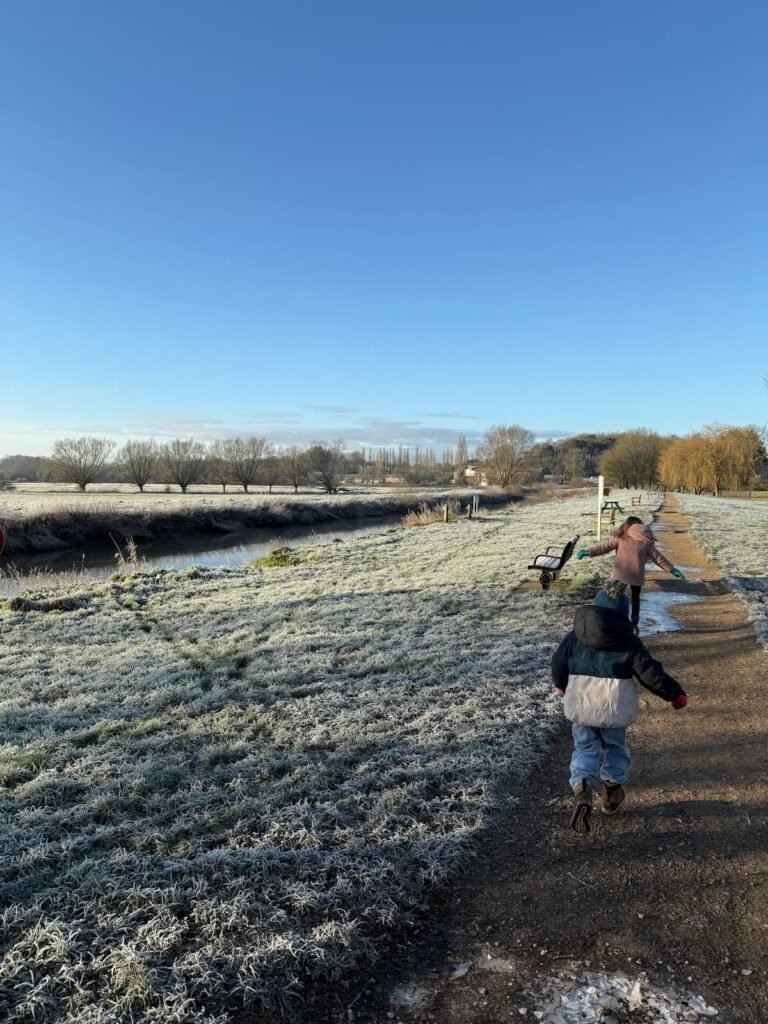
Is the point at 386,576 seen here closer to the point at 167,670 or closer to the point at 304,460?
the point at 167,670

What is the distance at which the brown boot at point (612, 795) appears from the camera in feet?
12.7

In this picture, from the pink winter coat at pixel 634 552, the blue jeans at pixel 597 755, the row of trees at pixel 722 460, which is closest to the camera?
the blue jeans at pixel 597 755

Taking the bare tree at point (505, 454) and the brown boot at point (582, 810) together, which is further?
the bare tree at point (505, 454)

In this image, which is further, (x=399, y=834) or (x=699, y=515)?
(x=699, y=515)

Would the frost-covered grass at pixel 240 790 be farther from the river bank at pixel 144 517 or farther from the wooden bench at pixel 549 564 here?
the river bank at pixel 144 517

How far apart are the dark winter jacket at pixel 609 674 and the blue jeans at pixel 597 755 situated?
16cm

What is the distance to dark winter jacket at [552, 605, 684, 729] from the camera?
3.66 m

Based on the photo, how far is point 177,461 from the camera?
69.9 meters

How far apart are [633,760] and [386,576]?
9.56m

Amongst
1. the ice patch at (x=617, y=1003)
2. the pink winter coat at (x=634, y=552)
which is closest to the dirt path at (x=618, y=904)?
the ice patch at (x=617, y=1003)

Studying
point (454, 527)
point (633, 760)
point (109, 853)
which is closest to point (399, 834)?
point (109, 853)

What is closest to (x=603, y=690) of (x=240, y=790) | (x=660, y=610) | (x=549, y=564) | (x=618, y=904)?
(x=618, y=904)

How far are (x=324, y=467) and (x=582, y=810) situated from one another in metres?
70.8

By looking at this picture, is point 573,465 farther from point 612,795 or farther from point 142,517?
point 612,795
